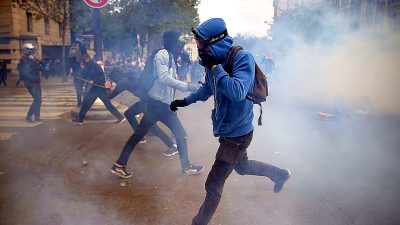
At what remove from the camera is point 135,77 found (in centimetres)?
619

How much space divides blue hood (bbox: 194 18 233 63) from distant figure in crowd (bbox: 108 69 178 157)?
244cm

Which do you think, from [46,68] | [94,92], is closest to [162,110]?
[94,92]

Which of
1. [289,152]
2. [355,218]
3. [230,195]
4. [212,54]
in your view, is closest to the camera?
[212,54]

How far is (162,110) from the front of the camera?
470cm

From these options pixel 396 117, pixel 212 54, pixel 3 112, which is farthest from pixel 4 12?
pixel 212 54

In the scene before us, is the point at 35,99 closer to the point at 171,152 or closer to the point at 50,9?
the point at 171,152

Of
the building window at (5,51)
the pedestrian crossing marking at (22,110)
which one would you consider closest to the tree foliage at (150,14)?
the building window at (5,51)

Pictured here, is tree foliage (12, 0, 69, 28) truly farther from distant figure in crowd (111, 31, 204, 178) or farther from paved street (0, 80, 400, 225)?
distant figure in crowd (111, 31, 204, 178)

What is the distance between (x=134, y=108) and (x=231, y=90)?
328cm

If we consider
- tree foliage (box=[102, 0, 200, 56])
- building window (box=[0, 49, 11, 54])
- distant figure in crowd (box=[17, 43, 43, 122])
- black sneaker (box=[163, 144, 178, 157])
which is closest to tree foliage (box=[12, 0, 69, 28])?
tree foliage (box=[102, 0, 200, 56])

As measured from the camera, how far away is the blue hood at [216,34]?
2.70m

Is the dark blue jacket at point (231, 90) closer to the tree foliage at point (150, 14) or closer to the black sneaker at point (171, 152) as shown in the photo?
the black sneaker at point (171, 152)

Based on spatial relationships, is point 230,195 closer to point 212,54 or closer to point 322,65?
point 212,54

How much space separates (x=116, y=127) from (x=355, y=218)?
5.53m
